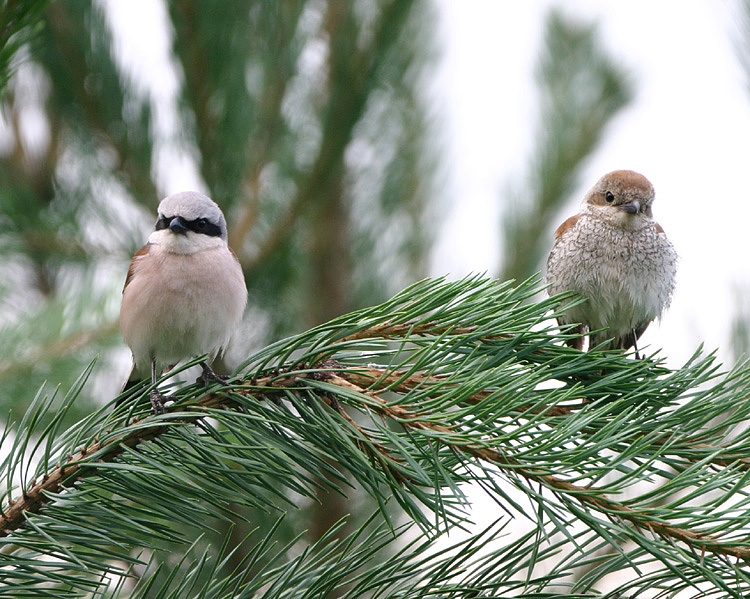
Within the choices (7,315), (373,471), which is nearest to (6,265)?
(7,315)

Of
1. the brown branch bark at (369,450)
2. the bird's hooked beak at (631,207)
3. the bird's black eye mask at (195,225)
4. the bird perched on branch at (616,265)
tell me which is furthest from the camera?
the bird's hooked beak at (631,207)

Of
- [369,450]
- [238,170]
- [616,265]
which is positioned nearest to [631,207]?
[616,265]

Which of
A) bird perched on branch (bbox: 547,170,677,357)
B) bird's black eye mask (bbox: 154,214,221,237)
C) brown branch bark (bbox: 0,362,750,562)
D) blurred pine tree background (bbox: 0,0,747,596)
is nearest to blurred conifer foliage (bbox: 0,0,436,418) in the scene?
blurred pine tree background (bbox: 0,0,747,596)

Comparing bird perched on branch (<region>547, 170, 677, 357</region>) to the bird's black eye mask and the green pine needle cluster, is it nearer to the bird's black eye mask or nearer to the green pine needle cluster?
the bird's black eye mask

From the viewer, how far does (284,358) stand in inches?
60.2

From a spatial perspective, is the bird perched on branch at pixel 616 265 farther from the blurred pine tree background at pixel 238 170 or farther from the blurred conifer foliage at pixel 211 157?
the blurred conifer foliage at pixel 211 157

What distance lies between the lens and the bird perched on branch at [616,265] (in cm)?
314

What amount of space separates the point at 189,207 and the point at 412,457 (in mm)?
1821

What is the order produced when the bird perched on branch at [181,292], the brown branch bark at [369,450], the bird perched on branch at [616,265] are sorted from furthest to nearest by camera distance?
the bird perched on branch at [616,265] < the bird perched on branch at [181,292] < the brown branch bark at [369,450]

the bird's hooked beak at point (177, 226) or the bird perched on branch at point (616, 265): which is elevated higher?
the bird's hooked beak at point (177, 226)

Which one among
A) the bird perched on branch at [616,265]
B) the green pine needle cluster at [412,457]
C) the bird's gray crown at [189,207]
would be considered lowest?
the green pine needle cluster at [412,457]

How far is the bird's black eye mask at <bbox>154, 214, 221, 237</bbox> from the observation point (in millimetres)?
2939

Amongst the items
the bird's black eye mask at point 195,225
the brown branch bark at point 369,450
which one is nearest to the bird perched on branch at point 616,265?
the bird's black eye mask at point 195,225

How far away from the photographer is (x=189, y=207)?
292cm
